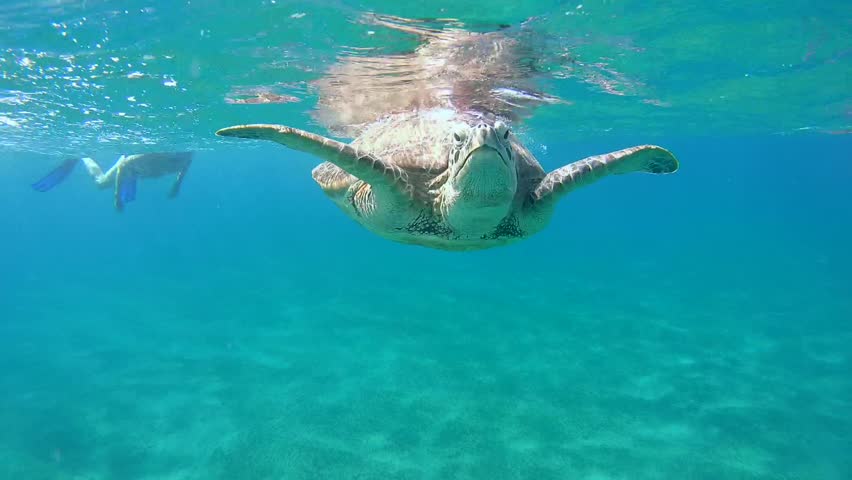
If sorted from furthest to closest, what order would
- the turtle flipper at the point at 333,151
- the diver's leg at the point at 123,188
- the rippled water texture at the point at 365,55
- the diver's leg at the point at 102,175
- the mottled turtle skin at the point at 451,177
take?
1. the diver's leg at the point at 102,175
2. the diver's leg at the point at 123,188
3. the rippled water texture at the point at 365,55
4. the mottled turtle skin at the point at 451,177
5. the turtle flipper at the point at 333,151

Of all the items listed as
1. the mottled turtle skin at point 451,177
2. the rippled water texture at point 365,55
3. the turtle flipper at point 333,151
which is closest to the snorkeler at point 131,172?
the rippled water texture at point 365,55

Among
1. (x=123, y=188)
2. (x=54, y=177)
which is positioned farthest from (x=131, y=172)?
(x=54, y=177)

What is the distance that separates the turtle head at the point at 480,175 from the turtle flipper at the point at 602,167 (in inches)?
29.7

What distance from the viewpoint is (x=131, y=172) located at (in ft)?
53.8

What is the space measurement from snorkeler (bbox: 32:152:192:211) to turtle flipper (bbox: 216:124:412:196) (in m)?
15.3

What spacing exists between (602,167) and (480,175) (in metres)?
1.62

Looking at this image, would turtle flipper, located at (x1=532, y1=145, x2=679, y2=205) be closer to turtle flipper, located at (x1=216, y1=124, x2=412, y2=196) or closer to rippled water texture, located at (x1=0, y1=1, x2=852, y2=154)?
turtle flipper, located at (x1=216, y1=124, x2=412, y2=196)

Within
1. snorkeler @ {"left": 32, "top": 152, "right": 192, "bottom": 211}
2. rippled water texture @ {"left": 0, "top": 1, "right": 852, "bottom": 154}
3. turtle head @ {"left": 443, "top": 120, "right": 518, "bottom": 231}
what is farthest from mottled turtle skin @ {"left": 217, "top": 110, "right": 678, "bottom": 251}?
snorkeler @ {"left": 32, "top": 152, "right": 192, "bottom": 211}

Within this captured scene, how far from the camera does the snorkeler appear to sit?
15914mm

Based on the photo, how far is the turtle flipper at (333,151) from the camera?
334cm

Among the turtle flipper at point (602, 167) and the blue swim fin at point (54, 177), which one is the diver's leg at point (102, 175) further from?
the turtle flipper at point (602, 167)

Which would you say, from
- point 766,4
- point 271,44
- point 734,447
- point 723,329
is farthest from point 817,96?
point 271,44

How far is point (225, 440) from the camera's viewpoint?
7.83m

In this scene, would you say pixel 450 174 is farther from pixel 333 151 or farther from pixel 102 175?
pixel 102 175
